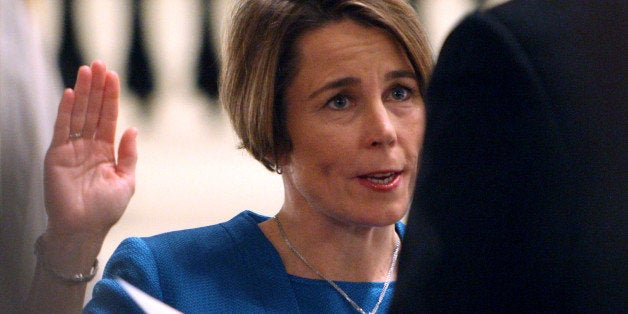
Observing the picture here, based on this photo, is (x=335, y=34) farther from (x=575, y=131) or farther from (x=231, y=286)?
(x=575, y=131)

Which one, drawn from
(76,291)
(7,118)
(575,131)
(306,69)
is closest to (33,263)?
(7,118)

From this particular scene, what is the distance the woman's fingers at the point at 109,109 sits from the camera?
6.11 ft

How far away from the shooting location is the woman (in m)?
2.12

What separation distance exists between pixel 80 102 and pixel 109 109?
2.2 inches

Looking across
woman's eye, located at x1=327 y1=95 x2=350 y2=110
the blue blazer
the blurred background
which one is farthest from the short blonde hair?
the blurred background

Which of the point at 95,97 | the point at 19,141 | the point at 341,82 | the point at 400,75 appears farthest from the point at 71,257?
the point at 400,75

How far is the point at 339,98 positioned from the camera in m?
2.17

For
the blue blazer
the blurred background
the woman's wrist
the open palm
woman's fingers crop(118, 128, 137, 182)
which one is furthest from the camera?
the blurred background

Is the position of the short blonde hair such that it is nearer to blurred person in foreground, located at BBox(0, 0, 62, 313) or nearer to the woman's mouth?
the woman's mouth

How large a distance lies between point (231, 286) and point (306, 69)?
1.61 ft

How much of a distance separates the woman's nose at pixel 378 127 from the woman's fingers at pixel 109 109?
54 centimetres

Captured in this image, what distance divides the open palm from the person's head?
431 millimetres

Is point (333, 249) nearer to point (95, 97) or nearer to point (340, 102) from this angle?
point (340, 102)

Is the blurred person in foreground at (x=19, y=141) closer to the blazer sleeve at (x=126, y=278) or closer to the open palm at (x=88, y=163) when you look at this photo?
the open palm at (x=88, y=163)
